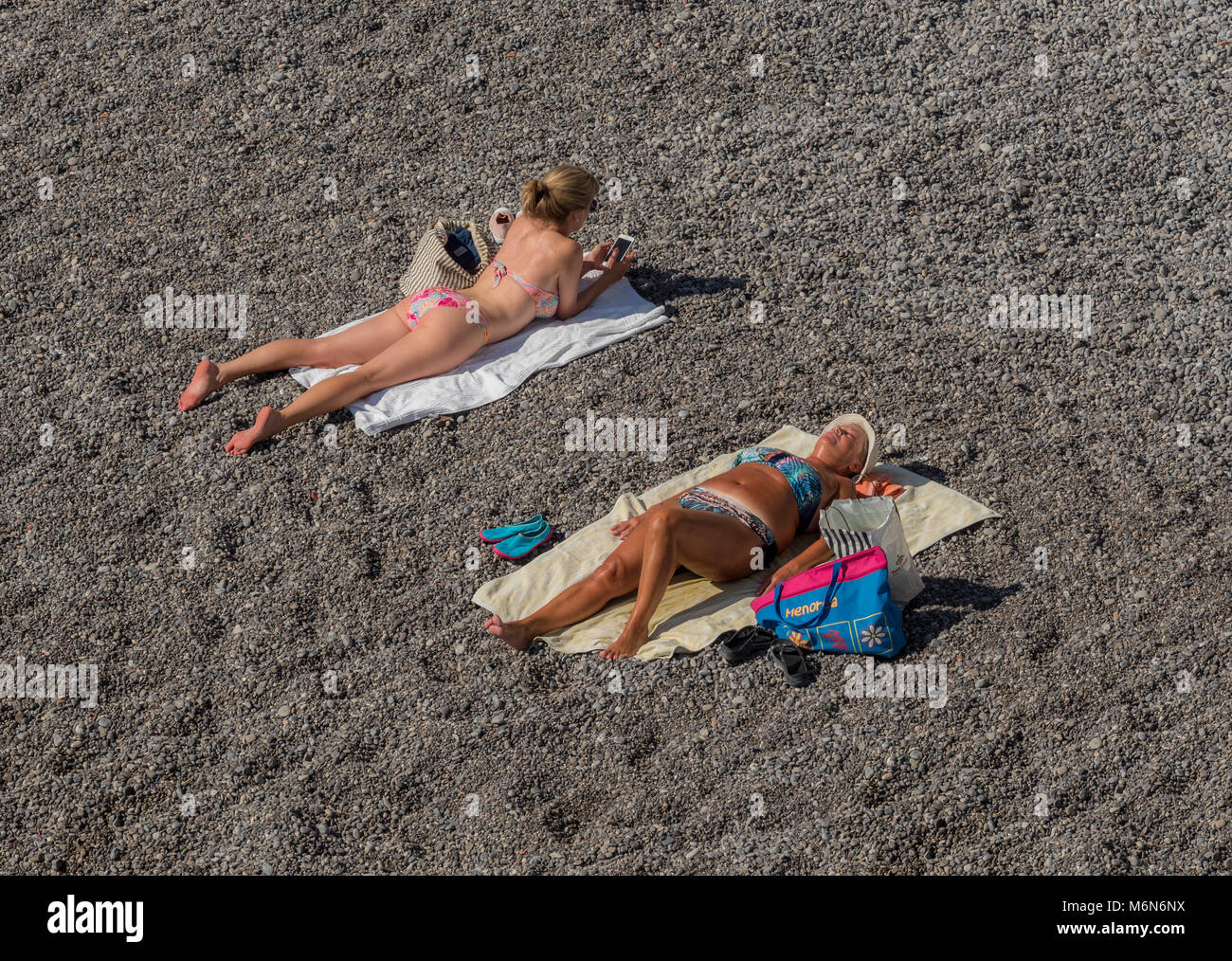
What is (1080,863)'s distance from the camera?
462cm

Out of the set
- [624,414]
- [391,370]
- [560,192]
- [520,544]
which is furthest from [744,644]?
[560,192]

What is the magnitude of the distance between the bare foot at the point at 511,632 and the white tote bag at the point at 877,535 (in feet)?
4.82

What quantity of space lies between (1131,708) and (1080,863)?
853mm

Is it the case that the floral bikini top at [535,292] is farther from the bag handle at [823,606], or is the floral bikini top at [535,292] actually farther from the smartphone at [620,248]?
the bag handle at [823,606]

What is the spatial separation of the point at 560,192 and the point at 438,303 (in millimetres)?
985

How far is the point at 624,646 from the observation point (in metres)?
5.42

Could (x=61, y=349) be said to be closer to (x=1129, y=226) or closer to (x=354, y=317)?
(x=354, y=317)

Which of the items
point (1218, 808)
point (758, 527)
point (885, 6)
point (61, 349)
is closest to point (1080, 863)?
point (1218, 808)

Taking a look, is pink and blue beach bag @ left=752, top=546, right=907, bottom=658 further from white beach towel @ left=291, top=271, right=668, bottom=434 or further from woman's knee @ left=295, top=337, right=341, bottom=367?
woman's knee @ left=295, top=337, right=341, bottom=367

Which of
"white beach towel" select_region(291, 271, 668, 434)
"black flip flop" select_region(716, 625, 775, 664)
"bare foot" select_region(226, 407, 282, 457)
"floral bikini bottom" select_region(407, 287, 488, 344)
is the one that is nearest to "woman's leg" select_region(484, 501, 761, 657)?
"black flip flop" select_region(716, 625, 775, 664)

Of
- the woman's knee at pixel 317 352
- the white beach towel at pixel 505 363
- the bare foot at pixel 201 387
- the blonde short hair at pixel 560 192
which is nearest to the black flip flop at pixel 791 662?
the white beach towel at pixel 505 363

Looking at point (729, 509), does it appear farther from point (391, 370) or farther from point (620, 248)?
point (620, 248)

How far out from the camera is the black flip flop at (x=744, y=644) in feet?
17.6

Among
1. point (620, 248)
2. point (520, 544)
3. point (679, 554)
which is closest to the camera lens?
point (679, 554)
